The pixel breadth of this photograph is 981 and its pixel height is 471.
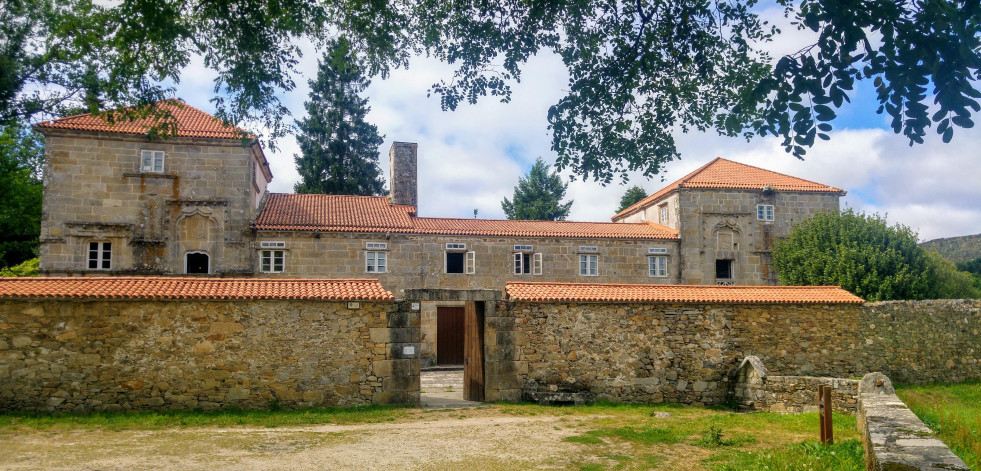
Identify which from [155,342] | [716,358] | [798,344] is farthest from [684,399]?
[155,342]

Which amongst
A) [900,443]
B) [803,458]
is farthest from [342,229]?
[900,443]

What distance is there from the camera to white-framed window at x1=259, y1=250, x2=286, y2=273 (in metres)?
25.9

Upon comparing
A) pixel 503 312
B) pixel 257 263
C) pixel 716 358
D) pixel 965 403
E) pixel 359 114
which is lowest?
pixel 965 403

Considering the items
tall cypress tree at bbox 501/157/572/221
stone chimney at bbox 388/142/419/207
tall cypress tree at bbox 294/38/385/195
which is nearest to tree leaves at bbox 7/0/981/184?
stone chimney at bbox 388/142/419/207

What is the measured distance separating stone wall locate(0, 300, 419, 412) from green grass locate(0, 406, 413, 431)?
39cm

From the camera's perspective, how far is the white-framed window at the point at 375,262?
26922 millimetres

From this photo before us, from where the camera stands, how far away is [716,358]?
15945 millimetres

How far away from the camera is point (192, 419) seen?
1225 cm

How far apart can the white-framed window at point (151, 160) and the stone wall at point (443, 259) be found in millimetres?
4517

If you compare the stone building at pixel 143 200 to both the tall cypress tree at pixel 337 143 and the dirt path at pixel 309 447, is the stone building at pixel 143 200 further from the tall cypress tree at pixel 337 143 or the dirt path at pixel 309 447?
the dirt path at pixel 309 447

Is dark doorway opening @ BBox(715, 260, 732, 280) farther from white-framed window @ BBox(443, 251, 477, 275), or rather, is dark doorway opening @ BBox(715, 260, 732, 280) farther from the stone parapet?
the stone parapet

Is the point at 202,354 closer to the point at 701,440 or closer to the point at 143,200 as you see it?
the point at 701,440

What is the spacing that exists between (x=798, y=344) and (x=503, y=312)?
7420mm

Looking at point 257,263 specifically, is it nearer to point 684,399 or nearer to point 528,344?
point 528,344
